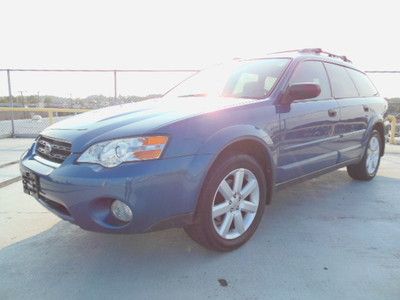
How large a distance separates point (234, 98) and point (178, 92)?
3.20 ft

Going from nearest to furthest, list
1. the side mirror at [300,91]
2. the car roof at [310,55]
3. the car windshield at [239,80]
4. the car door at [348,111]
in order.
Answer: the side mirror at [300,91]
the car windshield at [239,80]
the car roof at [310,55]
the car door at [348,111]

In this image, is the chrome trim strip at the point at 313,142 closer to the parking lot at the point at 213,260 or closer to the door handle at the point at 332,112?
the door handle at the point at 332,112

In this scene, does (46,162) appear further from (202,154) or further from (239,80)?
(239,80)

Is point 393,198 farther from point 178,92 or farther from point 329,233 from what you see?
point 178,92

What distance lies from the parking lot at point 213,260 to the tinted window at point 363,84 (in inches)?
64.9

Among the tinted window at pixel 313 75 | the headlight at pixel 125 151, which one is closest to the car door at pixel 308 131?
the tinted window at pixel 313 75

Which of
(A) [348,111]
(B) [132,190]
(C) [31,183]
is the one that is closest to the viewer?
(B) [132,190]

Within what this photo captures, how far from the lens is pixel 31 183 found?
108 inches

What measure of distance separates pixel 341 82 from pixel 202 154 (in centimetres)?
257

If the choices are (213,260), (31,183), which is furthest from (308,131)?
(31,183)

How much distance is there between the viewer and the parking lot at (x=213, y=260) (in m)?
2.29

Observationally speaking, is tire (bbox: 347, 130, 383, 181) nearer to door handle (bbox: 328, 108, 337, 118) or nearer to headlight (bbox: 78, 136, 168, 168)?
door handle (bbox: 328, 108, 337, 118)

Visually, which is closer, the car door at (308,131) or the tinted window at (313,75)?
the car door at (308,131)

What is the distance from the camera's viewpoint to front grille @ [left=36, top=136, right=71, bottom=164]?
2.56 metres
